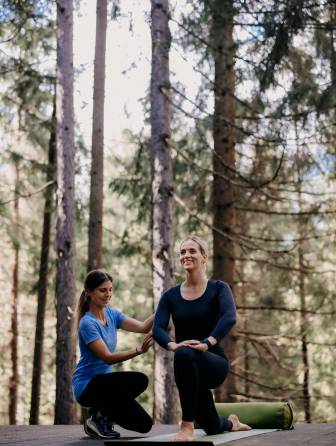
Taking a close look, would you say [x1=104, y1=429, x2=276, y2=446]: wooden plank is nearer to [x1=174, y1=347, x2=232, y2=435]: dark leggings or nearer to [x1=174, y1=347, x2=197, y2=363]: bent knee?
[x1=174, y1=347, x2=232, y2=435]: dark leggings

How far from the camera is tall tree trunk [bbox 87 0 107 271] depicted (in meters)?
11.3

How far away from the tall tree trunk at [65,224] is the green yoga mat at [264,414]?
3.65 m

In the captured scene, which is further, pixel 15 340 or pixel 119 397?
pixel 15 340

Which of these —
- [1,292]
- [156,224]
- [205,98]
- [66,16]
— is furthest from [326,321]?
[1,292]

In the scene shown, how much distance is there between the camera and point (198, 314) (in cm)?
461

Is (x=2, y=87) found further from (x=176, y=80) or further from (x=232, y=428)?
(x=232, y=428)

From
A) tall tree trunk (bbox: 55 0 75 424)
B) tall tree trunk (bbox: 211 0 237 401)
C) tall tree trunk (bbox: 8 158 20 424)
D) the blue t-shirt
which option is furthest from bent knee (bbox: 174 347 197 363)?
tall tree trunk (bbox: 8 158 20 424)

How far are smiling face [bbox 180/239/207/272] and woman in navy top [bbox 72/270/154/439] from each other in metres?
0.71

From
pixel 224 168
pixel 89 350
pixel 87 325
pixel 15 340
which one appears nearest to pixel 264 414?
pixel 89 350

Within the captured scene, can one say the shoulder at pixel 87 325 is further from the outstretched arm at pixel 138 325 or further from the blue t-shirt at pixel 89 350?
the outstretched arm at pixel 138 325

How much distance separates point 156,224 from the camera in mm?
8945

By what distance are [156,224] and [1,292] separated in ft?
44.0

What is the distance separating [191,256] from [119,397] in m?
1.21

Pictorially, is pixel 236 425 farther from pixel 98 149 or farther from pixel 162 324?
pixel 98 149
